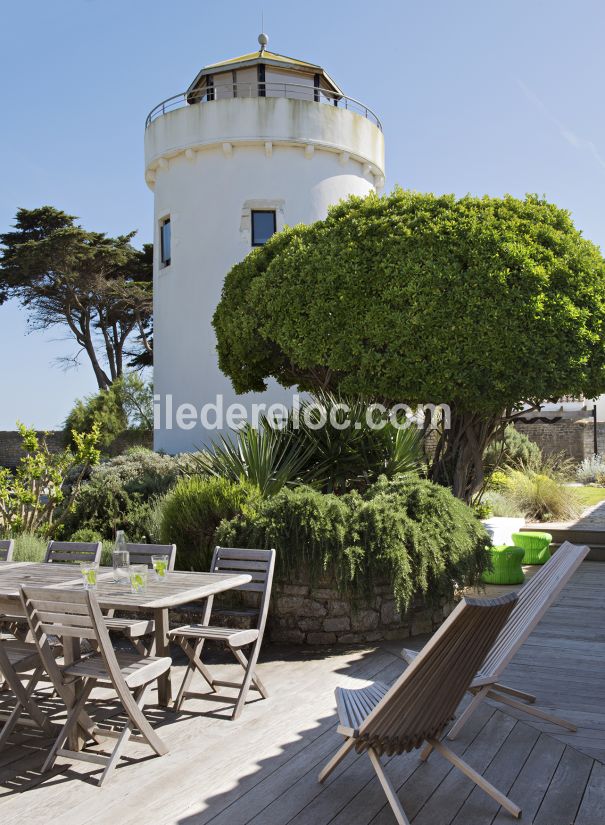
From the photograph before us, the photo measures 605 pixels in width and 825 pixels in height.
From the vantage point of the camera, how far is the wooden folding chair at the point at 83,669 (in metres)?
3.88

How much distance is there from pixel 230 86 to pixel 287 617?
15913 mm

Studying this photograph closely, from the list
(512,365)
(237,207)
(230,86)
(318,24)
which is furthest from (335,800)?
(230,86)

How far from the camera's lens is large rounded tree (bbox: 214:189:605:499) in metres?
8.63

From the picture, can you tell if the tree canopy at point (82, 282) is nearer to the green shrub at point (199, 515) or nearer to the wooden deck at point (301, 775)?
the green shrub at point (199, 515)

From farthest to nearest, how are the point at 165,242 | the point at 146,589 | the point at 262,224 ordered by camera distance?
the point at 165,242 < the point at 262,224 < the point at 146,589

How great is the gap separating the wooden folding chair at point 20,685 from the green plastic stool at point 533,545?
7.61m

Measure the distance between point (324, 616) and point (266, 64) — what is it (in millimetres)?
16293

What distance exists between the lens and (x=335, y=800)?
3.66 metres

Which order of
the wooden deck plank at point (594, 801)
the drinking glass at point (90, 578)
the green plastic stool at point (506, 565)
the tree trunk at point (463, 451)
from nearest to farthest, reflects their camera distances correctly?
the wooden deck plank at point (594, 801)
the drinking glass at point (90, 578)
the green plastic stool at point (506, 565)
the tree trunk at point (463, 451)

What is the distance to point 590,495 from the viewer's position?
17.5 metres

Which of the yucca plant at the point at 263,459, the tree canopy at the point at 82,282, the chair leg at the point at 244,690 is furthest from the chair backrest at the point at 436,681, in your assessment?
the tree canopy at the point at 82,282

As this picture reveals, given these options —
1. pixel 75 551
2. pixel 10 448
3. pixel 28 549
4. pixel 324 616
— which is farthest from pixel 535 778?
pixel 10 448

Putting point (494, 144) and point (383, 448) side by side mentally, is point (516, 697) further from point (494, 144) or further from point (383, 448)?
point (494, 144)

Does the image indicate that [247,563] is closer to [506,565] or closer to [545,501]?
[506,565]
